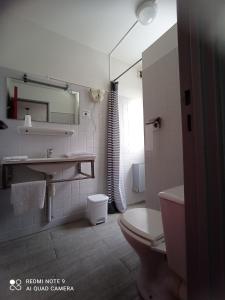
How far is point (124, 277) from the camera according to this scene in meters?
1.17

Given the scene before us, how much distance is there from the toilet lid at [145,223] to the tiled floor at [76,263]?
447 mm

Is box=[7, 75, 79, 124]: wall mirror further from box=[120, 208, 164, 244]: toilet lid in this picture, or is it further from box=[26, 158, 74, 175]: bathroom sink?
box=[120, 208, 164, 244]: toilet lid

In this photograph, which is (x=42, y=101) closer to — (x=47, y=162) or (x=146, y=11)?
(x=47, y=162)

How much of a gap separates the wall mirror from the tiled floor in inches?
54.4

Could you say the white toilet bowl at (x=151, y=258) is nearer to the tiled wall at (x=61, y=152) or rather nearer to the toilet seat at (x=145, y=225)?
the toilet seat at (x=145, y=225)

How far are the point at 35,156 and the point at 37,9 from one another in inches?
64.3

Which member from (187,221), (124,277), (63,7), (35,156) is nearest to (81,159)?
(35,156)

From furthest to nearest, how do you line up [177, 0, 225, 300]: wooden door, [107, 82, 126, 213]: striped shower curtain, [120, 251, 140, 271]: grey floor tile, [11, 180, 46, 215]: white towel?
[107, 82, 126, 213]: striped shower curtain < [11, 180, 46, 215]: white towel < [120, 251, 140, 271]: grey floor tile < [177, 0, 225, 300]: wooden door

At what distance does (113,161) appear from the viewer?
2.35 m

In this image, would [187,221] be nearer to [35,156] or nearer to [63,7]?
[35,156]

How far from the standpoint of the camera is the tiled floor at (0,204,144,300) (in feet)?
3.44

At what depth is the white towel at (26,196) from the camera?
59.0 inches
